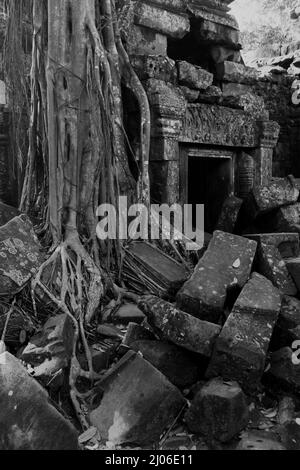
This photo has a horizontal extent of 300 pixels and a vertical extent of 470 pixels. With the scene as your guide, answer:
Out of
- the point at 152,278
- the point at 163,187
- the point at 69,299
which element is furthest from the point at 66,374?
the point at 163,187

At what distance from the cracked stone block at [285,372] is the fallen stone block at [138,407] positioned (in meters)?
0.59

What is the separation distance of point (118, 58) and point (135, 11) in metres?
0.84

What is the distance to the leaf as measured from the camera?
2146 mm

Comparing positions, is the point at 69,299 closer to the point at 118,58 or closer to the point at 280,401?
the point at 280,401

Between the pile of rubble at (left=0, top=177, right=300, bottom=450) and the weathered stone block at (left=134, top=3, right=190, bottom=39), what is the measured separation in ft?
8.44

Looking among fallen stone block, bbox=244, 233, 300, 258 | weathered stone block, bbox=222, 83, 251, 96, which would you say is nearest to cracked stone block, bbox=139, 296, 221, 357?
fallen stone block, bbox=244, 233, 300, 258

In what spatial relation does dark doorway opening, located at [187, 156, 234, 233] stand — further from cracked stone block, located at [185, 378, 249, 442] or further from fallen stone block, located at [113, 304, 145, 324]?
cracked stone block, located at [185, 378, 249, 442]

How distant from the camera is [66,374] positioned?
2453 mm

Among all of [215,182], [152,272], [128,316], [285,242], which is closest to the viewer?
[128,316]

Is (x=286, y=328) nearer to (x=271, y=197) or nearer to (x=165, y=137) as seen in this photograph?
(x=271, y=197)

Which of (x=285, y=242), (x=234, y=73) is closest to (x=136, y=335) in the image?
(x=285, y=242)

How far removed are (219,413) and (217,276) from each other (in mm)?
1079

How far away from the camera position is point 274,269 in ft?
10.6

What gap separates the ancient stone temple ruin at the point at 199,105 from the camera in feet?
14.4
